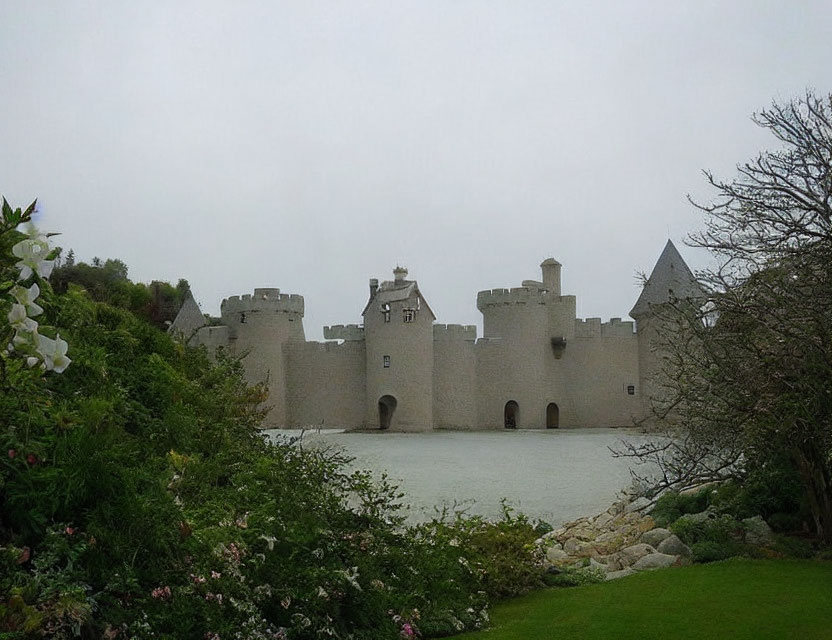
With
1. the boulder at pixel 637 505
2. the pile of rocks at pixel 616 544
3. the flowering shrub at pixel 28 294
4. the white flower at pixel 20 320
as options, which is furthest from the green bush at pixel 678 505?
the white flower at pixel 20 320

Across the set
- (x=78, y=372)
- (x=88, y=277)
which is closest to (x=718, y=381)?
(x=78, y=372)

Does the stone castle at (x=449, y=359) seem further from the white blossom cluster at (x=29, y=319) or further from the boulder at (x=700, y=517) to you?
the white blossom cluster at (x=29, y=319)

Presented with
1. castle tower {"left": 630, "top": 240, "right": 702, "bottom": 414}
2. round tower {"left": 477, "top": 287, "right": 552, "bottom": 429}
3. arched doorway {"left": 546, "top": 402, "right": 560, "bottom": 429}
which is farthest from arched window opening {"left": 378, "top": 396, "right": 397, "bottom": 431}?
castle tower {"left": 630, "top": 240, "right": 702, "bottom": 414}

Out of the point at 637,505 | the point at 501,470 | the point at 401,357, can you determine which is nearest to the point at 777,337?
the point at 637,505

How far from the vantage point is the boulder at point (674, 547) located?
7934 millimetres

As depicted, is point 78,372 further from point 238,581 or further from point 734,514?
point 734,514

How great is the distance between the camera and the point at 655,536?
27.9 feet

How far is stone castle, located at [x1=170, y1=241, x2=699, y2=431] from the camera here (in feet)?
90.4

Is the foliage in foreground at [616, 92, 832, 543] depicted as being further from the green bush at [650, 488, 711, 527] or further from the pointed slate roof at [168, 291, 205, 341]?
the pointed slate roof at [168, 291, 205, 341]

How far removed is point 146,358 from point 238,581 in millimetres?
3336

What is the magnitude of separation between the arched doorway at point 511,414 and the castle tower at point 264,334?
26.9 feet

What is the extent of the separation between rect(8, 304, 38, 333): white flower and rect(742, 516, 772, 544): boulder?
7583mm

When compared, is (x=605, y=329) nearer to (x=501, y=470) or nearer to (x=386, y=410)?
(x=386, y=410)

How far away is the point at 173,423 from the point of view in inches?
221
